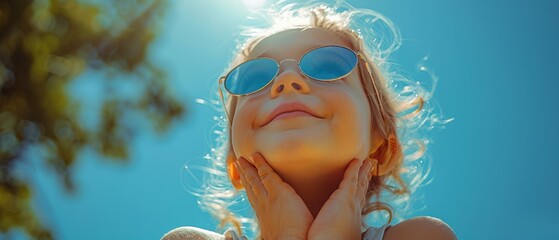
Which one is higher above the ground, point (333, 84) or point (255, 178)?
point (333, 84)

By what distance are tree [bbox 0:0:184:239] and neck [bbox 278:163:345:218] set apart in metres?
4.30

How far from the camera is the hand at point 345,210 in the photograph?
1.63 m

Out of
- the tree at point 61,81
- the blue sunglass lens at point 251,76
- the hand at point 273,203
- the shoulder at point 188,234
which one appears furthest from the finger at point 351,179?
the tree at point 61,81

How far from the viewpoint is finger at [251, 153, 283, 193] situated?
1814mm

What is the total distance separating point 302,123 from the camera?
1.73 m

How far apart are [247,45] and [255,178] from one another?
0.70 metres

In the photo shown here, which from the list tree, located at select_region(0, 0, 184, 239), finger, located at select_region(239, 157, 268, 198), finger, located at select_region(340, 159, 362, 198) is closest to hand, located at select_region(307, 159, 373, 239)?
finger, located at select_region(340, 159, 362, 198)

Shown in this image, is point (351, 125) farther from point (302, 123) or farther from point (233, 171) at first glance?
point (233, 171)

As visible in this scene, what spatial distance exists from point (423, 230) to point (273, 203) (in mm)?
499

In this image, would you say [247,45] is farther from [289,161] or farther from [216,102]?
[289,161]

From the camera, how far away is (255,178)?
6.33ft

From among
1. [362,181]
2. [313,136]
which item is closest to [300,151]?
[313,136]

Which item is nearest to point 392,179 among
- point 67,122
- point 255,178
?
point 255,178

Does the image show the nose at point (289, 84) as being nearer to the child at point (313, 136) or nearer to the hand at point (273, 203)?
the child at point (313, 136)
